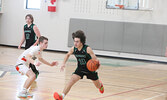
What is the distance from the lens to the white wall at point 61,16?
57.0 feet

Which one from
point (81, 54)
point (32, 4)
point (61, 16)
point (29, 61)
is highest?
point (32, 4)

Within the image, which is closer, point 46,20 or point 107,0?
point 107,0

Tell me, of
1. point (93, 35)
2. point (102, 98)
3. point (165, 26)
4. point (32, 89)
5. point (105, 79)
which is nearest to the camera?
point (102, 98)

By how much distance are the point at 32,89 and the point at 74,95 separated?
3.16 feet

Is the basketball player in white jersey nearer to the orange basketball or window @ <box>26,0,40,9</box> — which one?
the orange basketball

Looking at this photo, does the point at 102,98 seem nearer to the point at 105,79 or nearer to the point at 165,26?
the point at 105,79

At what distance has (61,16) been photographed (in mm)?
19078

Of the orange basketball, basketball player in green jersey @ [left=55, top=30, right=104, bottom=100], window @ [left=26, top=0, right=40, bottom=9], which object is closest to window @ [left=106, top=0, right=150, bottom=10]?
window @ [left=26, top=0, right=40, bottom=9]

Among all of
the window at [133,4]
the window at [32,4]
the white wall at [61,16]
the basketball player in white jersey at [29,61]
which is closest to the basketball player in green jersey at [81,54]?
the basketball player in white jersey at [29,61]

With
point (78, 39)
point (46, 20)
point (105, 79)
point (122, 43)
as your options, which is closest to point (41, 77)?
point (105, 79)

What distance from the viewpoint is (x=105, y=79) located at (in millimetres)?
9266

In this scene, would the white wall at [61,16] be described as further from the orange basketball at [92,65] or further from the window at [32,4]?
the orange basketball at [92,65]

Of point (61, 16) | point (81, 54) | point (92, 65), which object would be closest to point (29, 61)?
point (81, 54)

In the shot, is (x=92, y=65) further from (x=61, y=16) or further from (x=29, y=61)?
(x=61, y=16)
